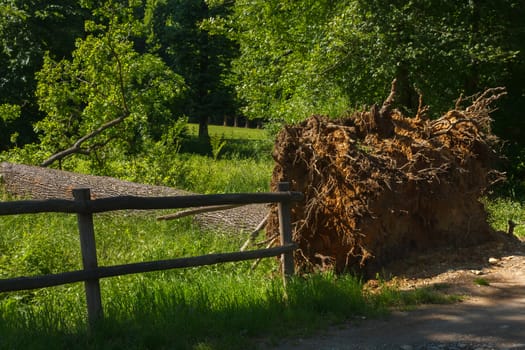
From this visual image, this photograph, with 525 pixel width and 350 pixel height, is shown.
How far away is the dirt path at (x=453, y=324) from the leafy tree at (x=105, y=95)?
12.5 meters

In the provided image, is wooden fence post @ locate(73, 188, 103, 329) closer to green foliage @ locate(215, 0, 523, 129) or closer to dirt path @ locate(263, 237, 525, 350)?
dirt path @ locate(263, 237, 525, 350)

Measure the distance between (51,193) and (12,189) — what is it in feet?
4.09

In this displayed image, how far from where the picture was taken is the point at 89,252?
6168 millimetres

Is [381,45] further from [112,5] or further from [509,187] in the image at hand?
[112,5]

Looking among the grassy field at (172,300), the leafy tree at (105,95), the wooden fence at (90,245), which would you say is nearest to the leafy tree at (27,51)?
the leafy tree at (105,95)

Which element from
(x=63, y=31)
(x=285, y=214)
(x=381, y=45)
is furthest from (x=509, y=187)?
(x=63, y=31)

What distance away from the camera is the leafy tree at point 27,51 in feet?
96.6

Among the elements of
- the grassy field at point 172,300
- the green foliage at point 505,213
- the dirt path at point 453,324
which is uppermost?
the grassy field at point 172,300

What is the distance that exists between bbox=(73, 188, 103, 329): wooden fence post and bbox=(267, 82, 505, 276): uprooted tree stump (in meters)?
3.37

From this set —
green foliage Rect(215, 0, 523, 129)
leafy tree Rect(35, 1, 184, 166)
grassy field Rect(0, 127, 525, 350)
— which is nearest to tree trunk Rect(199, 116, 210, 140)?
leafy tree Rect(35, 1, 184, 166)

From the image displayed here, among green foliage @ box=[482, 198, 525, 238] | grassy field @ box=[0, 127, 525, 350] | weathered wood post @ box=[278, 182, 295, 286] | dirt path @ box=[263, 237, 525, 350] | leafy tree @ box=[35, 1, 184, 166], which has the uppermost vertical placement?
leafy tree @ box=[35, 1, 184, 166]

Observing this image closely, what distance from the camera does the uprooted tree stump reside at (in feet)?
28.2

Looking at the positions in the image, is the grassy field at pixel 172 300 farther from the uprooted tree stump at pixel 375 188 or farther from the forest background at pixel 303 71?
the forest background at pixel 303 71

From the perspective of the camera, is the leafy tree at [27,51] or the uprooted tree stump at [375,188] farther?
the leafy tree at [27,51]
